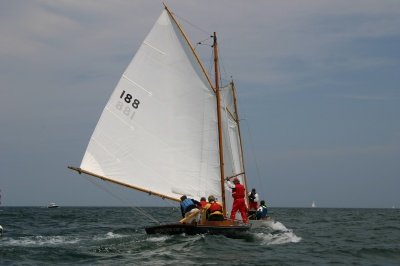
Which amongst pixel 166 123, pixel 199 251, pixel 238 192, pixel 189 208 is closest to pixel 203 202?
pixel 189 208

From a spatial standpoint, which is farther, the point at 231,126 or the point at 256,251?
the point at 231,126

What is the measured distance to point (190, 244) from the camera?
990 inches

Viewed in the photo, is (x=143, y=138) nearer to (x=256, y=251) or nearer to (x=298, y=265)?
(x=256, y=251)

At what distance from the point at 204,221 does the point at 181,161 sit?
3840 millimetres

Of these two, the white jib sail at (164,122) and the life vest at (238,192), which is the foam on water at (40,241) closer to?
the white jib sail at (164,122)

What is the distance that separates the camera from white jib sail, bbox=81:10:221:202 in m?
29.9

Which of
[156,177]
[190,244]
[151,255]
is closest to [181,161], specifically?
[156,177]

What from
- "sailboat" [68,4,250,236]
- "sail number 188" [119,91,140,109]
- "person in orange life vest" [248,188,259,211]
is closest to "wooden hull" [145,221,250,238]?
"sailboat" [68,4,250,236]

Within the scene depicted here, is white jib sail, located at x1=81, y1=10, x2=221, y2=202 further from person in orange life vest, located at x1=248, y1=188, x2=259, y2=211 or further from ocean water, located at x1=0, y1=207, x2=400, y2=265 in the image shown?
person in orange life vest, located at x1=248, y1=188, x2=259, y2=211

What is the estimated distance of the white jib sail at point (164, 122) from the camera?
29922mm

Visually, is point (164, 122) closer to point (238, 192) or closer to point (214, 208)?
point (238, 192)

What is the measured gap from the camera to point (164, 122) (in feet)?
101

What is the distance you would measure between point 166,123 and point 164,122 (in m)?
0.11

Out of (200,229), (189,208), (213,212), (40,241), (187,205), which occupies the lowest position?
(40,241)
